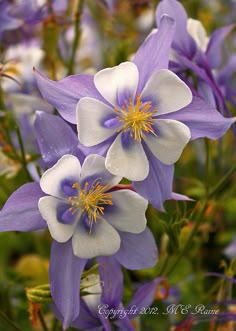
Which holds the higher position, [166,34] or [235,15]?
[166,34]

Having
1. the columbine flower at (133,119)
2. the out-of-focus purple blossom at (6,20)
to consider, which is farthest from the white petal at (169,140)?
the out-of-focus purple blossom at (6,20)

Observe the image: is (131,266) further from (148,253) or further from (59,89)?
(59,89)

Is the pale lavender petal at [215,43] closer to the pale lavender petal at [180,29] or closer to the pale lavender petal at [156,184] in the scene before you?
the pale lavender petal at [180,29]

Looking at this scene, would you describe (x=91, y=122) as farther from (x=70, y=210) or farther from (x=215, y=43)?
(x=215, y=43)

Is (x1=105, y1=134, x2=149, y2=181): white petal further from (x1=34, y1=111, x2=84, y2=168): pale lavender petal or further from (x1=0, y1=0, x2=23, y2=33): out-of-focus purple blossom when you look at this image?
(x1=0, y1=0, x2=23, y2=33): out-of-focus purple blossom

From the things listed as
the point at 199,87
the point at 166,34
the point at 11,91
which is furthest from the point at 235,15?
the point at 166,34

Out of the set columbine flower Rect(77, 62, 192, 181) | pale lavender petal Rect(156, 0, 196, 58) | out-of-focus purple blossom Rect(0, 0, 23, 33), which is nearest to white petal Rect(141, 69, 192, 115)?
columbine flower Rect(77, 62, 192, 181)
